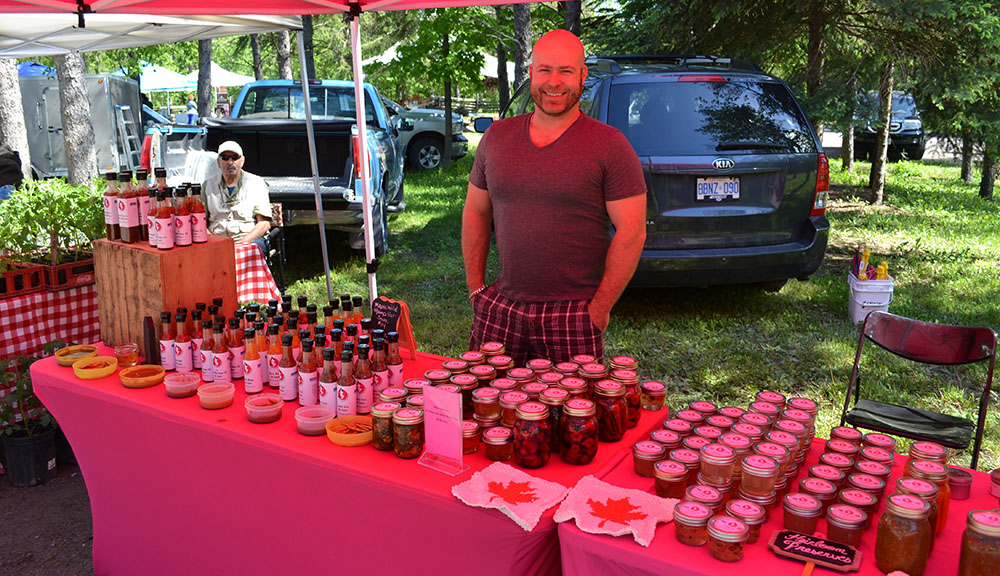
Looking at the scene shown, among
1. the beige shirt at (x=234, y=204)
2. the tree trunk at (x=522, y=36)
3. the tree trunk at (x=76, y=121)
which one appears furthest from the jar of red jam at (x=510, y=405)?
the tree trunk at (x=522, y=36)

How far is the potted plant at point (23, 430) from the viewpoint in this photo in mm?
4164

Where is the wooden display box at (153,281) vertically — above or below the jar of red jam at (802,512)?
above

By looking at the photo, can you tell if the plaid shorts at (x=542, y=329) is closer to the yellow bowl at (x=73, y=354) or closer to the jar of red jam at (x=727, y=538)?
the jar of red jam at (x=727, y=538)

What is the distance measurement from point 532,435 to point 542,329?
2.72ft

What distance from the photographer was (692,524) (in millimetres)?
1783

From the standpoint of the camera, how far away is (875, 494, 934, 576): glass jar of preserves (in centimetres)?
168

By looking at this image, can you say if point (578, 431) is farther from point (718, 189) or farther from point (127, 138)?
point (127, 138)

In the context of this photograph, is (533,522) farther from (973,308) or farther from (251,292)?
(973,308)

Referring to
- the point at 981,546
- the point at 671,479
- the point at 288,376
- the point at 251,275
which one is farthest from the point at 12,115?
the point at 981,546

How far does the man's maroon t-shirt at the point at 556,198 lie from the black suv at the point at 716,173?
2.65m

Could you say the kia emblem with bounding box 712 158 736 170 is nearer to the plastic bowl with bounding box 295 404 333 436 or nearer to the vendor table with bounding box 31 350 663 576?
the vendor table with bounding box 31 350 663 576

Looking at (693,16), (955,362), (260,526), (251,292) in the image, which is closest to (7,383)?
(251,292)

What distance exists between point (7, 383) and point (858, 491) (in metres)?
4.25

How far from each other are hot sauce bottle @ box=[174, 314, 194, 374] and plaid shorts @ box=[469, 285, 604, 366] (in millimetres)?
1094
